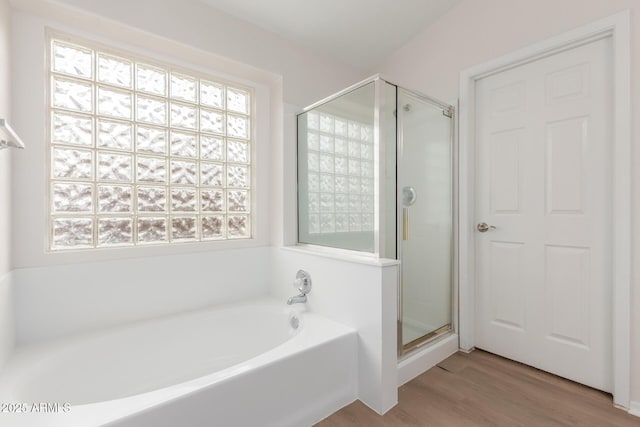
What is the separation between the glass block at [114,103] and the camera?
67.6 inches

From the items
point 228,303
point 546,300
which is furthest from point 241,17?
point 546,300

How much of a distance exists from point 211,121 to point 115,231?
3.14ft

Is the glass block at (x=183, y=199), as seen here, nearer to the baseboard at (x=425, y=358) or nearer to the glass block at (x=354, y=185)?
the glass block at (x=354, y=185)

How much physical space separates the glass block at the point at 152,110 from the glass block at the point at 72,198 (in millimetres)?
526

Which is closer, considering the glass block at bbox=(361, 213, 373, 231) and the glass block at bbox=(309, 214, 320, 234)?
the glass block at bbox=(361, 213, 373, 231)

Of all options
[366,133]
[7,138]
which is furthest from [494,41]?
[7,138]

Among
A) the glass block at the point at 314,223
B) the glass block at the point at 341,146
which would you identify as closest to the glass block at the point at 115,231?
the glass block at the point at 314,223

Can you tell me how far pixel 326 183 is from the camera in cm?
205

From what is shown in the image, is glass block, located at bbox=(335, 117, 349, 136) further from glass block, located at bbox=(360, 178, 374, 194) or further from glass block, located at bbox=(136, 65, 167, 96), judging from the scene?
glass block, located at bbox=(136, 65, 167, 96)

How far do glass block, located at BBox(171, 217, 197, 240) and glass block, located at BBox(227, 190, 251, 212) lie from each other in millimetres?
284

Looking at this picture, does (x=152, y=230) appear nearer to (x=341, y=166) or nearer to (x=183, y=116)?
(x=183, y=116)

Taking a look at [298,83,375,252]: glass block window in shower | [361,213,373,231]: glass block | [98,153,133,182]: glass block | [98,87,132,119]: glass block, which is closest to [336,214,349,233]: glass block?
[298,83,375,252]: glass block window in shower

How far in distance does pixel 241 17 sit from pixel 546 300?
8.85 ft

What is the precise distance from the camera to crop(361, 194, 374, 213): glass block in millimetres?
1695
